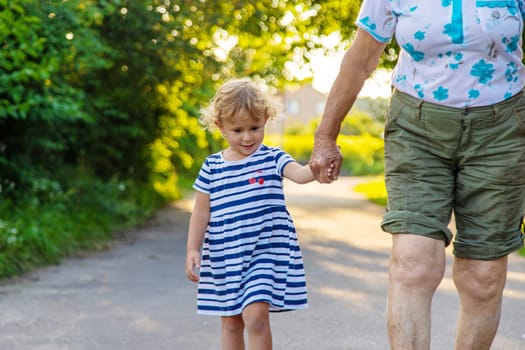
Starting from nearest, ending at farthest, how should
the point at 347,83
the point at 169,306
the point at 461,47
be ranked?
the point at 461,47 < the point at 347,83 < the point at 169,306

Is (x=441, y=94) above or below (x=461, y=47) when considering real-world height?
below

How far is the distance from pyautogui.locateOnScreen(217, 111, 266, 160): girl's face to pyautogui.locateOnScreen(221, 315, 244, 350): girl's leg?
69cm

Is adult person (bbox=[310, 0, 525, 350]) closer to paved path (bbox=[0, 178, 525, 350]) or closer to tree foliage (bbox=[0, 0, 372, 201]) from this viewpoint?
paved path (bbox=[0, 178, 525, 350])

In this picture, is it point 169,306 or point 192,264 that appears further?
point 169,306

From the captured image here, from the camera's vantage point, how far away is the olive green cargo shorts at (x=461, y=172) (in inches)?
130

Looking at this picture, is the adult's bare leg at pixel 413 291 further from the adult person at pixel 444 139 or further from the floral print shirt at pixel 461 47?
the floral print shirt at pixel 461 47

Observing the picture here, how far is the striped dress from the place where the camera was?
3.82 metres

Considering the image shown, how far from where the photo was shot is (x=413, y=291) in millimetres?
3258

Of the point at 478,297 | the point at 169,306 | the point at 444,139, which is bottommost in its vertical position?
the point at 169,306

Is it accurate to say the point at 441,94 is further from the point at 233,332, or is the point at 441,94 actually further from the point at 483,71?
the point at 233,332

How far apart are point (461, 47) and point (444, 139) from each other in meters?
0.33

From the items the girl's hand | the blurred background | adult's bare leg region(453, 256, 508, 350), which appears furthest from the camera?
the blurred background

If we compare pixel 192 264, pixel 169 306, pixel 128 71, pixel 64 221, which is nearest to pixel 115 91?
pixel 128 71

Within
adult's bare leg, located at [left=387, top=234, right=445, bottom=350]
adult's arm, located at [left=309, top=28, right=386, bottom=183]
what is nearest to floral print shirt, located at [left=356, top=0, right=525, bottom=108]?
adult's arm, located at [left=309, top=28, right=386, bottom=183]
